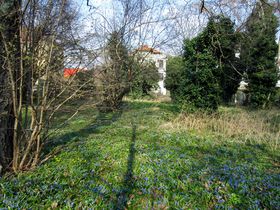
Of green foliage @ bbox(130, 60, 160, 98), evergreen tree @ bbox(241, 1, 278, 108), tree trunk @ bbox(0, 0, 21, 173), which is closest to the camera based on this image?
tree trunk @ bbox(0, 0, 21, 173)

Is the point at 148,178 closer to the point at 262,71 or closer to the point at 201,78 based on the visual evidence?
the point at 201,78

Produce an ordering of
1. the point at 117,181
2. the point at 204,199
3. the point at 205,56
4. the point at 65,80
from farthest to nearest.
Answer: the point at 205,56 → the point at 65,80 → the point at 117,181 → the point at 204,199

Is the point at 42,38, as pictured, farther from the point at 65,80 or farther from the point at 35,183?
the point at 35,183

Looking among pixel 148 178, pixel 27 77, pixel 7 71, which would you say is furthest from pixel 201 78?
pixel 7 71

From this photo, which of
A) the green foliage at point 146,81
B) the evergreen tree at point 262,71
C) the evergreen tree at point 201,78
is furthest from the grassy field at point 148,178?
the evergreen tree at point 262,71

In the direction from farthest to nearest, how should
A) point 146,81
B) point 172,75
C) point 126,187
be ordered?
point 172,75 < point 146,81 < point 126,187

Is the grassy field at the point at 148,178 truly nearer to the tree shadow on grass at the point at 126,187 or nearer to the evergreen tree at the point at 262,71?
the tree shadow on grass at the point at 126,187

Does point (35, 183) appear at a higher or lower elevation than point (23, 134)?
lower

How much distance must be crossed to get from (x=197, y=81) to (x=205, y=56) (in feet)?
3.74

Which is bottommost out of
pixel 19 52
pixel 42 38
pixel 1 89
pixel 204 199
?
pixel 204 199

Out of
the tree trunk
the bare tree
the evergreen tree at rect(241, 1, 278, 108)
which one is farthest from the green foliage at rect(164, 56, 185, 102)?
the tree trunk

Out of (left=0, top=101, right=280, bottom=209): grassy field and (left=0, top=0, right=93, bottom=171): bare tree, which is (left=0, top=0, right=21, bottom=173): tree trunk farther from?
(left=0, top=101, right=280, bottom=209): grassy field

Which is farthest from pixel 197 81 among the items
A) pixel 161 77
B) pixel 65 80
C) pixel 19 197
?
pixel 161 77

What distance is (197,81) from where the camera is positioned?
9.90 meters
